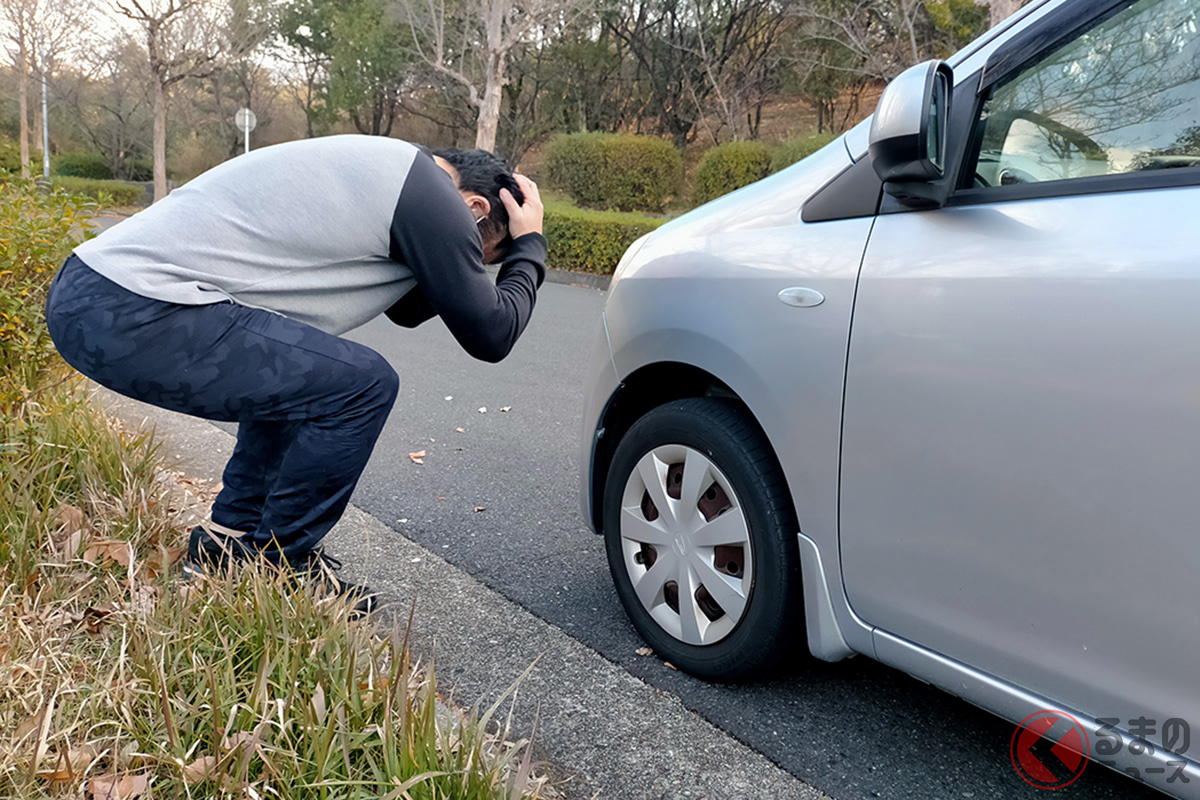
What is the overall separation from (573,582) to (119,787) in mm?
1639

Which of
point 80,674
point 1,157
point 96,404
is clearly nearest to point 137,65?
point 1,157

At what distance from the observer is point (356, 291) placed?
2.33 metres

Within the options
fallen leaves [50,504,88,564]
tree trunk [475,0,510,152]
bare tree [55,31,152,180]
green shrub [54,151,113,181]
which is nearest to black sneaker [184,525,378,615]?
fallen leaves [50,504,88,564]

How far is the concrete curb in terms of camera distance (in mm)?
1944

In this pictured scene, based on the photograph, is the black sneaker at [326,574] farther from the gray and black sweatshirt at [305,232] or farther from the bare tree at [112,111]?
the bare tree at [112,111]

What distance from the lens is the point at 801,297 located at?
76.3 inches

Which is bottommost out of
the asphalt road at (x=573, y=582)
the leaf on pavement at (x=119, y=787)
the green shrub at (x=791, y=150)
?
the asphalt road at (x=573, y=582)

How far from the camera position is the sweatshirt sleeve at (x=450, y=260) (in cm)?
213

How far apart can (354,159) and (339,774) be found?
1.36 m

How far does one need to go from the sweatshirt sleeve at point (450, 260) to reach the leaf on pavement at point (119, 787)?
1176mm

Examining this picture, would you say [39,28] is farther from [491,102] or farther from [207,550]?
[207,550]

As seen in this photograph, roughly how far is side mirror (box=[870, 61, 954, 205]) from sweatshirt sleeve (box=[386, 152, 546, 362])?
0.94m

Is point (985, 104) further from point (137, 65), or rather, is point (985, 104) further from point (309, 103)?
point (309, 103)

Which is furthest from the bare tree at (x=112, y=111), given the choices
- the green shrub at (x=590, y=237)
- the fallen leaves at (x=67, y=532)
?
the fallen leaves at (x=67, y=532)
